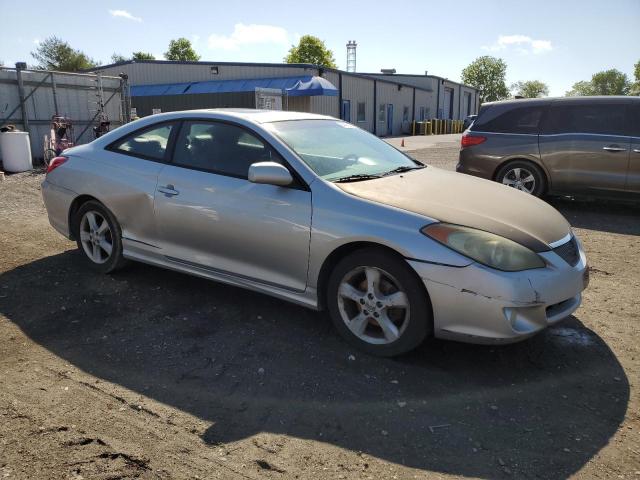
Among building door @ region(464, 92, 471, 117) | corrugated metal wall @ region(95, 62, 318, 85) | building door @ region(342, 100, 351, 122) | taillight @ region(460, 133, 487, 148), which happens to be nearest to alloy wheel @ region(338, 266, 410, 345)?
taillight @ region(460, 133, 487, 148)

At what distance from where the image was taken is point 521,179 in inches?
324

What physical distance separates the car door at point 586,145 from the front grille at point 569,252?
15.2 ft

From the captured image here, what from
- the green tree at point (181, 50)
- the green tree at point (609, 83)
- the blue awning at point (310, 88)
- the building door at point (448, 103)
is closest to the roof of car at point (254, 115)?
the blue awning at point (310, 88)

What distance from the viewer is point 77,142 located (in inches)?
622

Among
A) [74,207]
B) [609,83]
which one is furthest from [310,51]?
[609,83]

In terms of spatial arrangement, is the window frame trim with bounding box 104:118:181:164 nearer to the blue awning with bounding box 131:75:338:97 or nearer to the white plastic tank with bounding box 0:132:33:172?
the white plastic tank with bounding box 0:132:33:172

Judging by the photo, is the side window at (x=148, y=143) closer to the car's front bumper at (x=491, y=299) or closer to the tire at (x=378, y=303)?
the tire at (x=378, y=303)

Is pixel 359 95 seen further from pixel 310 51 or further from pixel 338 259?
pixel 310 51

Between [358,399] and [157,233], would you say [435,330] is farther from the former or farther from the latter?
[157,233]

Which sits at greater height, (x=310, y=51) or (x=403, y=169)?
(x=310, y=51)

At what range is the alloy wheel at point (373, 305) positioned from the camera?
10.7ft

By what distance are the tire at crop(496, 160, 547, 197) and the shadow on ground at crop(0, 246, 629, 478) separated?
4.57 metres

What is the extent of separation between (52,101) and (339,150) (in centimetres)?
1363

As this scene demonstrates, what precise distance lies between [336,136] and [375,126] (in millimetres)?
34667
